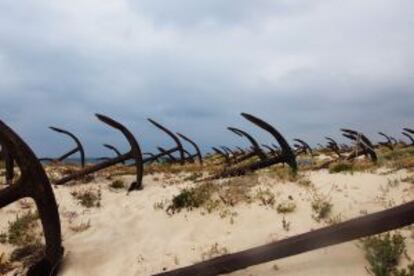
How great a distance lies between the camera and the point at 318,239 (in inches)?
171

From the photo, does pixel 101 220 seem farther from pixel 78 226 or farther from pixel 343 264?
pixel 343 264

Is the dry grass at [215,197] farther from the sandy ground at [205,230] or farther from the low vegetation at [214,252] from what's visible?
the low vegetation at [214,252]

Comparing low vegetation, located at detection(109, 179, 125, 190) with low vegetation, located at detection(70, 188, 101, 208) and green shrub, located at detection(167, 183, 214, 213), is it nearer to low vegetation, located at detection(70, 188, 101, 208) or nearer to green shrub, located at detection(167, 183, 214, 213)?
low vegetation, located at detection(70, 188, 101, 208)

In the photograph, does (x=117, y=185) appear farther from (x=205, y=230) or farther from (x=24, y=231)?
(x=205, y=230)

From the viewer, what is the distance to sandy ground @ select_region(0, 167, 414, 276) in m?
6.06

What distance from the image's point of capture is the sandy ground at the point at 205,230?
606 cm

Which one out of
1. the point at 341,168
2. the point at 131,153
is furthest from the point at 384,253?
the point at 131,153

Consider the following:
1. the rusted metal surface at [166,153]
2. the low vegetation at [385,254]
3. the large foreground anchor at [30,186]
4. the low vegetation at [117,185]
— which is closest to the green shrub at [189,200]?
the large foreground anchor at [30,186]

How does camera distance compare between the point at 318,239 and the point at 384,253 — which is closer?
the point at 318,239

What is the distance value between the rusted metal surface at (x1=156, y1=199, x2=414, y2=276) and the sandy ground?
0.95 m

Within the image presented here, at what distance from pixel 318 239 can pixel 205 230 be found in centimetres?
348

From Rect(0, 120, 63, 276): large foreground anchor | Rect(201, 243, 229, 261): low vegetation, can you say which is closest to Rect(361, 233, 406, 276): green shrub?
Rect(201, 243, 229, 261): low vegetation

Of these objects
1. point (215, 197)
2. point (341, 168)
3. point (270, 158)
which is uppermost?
point (270, 158)

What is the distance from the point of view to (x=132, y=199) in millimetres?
10289
